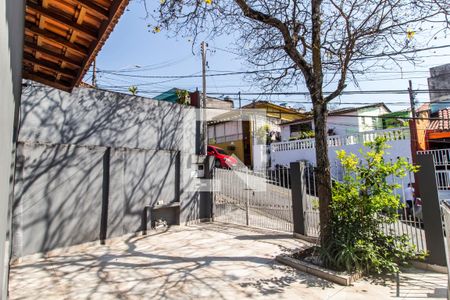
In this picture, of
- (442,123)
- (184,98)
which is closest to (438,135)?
(442,123)

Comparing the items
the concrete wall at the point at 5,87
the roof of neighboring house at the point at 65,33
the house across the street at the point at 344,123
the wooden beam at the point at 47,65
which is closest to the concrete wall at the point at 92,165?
the roof of neighboring house at the point at 65,33

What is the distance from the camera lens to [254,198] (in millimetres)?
8641

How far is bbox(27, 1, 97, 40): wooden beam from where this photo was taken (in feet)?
8.52

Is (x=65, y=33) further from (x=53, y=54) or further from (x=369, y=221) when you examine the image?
(x=369, y=221)

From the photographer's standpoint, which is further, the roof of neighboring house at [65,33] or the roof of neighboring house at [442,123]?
the roof of neighboring house at [442,123]

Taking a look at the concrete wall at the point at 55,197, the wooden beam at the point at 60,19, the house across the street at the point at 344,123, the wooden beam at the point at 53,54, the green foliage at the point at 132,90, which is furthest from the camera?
the house across the street at the point at 344,123

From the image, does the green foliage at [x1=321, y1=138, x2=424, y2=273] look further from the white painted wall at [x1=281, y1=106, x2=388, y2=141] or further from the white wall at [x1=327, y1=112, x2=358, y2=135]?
the white wall at [x1=327, y1=112, x2=358, y2=135]

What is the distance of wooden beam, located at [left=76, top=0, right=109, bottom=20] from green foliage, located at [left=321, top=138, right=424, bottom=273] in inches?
182

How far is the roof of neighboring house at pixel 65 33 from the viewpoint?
103 inches

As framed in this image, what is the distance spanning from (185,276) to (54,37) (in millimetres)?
3930

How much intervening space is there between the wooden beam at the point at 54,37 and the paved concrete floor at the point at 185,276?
335 cm

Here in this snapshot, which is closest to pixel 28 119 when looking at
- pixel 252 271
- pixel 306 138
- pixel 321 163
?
pixel 252 271

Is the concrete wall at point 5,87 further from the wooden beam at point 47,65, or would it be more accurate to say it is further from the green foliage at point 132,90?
the green foliage at point 132,90

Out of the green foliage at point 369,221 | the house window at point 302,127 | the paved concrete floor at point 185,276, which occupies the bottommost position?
the paved concrete floor at point 185,276
